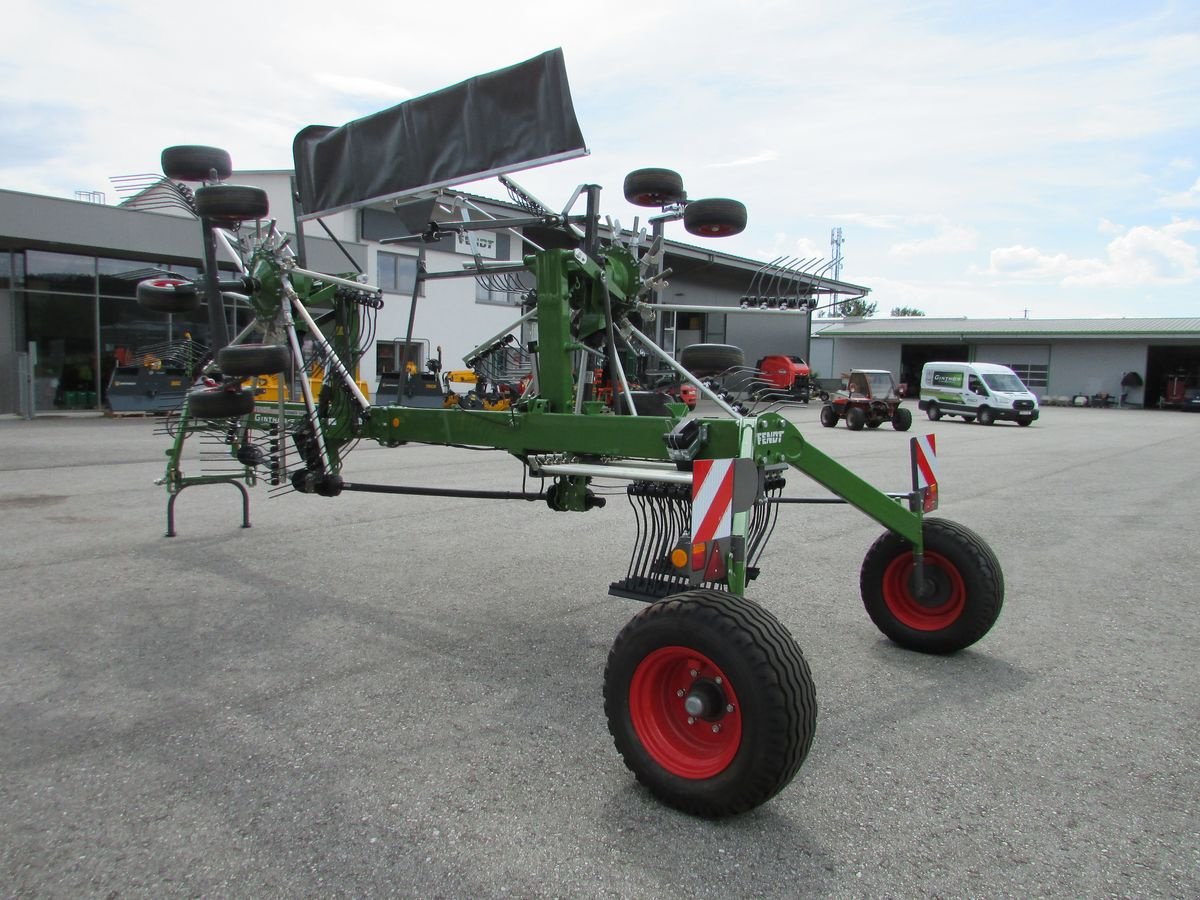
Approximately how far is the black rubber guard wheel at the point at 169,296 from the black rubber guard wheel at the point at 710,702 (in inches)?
159

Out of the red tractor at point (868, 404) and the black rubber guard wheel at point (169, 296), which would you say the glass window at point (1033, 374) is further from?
the black rubber guard wheel at point (169, 296)

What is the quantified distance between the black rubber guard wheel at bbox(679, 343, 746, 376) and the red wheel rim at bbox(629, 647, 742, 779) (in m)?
2.01

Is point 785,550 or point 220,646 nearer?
point 220,646

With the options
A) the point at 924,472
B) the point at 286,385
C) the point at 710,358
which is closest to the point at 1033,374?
the point at 924,472

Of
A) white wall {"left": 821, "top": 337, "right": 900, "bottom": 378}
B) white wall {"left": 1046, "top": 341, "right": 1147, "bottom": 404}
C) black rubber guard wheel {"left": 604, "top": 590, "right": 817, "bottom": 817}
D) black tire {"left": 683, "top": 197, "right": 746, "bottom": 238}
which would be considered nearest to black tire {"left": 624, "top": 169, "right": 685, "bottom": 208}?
black tire {"left": 683, "top": 197, "right": 746, "bottom": 238}

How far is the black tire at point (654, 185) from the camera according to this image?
4520 mm

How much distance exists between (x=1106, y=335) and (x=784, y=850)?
157ft

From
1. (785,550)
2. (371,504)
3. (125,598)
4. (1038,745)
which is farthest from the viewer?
(371,504)

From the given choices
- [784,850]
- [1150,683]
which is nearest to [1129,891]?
[784,850]

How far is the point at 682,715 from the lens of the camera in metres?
3.05

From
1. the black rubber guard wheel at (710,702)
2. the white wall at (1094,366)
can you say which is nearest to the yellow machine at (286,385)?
the black rubber guard wheel at (710,702)

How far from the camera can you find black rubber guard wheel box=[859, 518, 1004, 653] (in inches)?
169

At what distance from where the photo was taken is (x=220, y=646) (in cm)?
443

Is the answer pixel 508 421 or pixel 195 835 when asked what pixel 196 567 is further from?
pixel 195 835
